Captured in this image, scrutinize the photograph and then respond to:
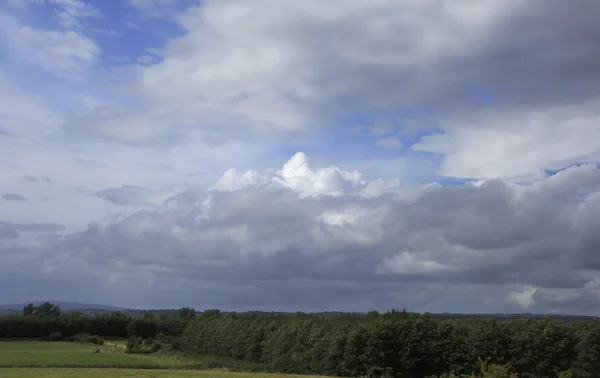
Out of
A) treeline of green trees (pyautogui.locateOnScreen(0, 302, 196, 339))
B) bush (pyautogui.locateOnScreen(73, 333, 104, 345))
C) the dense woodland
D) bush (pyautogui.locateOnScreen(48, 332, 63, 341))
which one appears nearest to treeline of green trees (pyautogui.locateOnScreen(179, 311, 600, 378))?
the dense woodland

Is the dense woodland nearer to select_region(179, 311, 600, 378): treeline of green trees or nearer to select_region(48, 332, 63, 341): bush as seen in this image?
select_region(179, 311, 600, 378): treeline of green trees

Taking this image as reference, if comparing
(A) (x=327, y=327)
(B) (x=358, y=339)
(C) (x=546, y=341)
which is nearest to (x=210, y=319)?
(A) (x=327, y=327)

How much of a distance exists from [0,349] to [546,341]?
306ft

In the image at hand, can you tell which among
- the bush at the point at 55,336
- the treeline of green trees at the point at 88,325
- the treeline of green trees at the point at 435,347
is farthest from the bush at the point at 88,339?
the treeline of green trees at the point at 435,347

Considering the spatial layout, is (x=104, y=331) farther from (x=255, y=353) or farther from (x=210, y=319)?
(x=255, y=353)

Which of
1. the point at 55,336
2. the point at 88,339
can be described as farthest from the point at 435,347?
the point at 55,336

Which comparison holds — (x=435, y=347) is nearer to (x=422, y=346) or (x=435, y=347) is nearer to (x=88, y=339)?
(x=422, y=346)

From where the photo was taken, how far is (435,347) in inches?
2928

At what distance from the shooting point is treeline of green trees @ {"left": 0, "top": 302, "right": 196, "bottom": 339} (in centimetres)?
14388

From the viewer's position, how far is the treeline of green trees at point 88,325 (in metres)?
144

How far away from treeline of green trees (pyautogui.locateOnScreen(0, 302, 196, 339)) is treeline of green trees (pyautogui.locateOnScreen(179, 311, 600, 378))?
67354mm

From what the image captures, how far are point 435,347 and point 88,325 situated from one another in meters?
106

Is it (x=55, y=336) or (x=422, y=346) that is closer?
(x=422, y=346)

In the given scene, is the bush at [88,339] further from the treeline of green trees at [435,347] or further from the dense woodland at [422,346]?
the treeline of green trees at [435,347]
